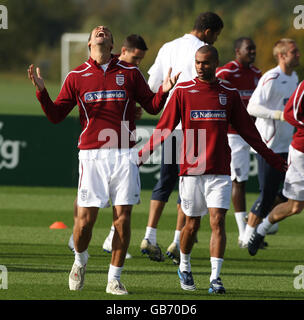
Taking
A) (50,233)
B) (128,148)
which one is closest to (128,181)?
(128,148)

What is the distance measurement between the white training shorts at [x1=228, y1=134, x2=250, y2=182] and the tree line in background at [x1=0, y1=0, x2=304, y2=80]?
43.6 metres

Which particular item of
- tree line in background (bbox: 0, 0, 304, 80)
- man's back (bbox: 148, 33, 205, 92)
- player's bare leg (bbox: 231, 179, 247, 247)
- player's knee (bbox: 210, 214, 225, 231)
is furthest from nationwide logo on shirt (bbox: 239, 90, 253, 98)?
tree line in background (bbox: 0, 0, 304, 80)

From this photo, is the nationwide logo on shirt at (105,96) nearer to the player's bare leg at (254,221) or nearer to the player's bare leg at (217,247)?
the player's bare leg at (217,247)

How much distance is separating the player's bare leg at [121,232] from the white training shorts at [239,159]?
12.7 feet

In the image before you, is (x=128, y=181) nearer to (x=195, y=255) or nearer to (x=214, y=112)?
(x=214, y=112)

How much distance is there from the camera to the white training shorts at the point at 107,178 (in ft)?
26.1

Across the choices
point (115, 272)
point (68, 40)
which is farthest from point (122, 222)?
point (68, 40)

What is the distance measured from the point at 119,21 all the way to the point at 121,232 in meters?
81.7

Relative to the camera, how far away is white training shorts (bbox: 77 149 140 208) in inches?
313

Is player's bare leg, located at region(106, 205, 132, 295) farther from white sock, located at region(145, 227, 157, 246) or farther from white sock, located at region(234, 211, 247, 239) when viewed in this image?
white sock, located at region(234, 211, 247, 239)

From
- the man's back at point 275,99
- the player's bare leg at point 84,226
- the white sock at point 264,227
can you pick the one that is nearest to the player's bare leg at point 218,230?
the player's bare leg at point 84,226

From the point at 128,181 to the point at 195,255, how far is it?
107 inches

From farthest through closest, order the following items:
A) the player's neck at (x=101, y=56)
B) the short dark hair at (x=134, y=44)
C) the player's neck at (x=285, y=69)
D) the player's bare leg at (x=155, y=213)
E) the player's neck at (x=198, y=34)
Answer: the player's neck at (x=285, y=69) < the player's bare leg at (x=155, y=213) < the short dark hair at (x=134, y=44) < the player's neck at (x=198, y=34) < the player's neck at (x=101, y=56)

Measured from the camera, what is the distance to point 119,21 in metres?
88.5
